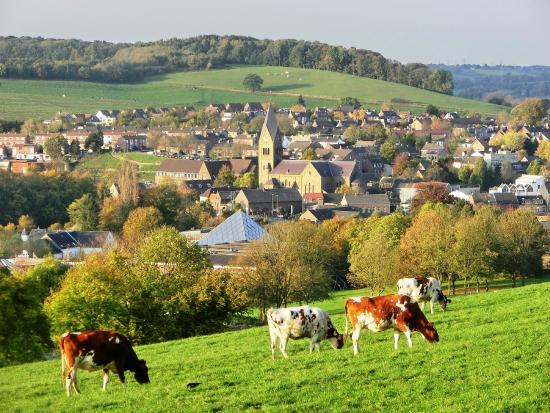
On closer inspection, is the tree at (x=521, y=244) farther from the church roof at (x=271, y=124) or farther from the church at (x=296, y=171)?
the church roof at (x=271, y=124)

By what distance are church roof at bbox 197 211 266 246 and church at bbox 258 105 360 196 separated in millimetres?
36600

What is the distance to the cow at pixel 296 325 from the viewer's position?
1636 cm

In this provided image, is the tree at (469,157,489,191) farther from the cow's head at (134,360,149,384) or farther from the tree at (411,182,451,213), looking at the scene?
the cow's head at (134,360,149,384)

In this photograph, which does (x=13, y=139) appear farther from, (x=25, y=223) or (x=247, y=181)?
(x=25, y=223)

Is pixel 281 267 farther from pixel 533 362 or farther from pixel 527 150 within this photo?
pixel 527 150

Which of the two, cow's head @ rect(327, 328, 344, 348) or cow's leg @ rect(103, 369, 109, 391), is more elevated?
cow's head @ rect(327, 328, 344, 348)

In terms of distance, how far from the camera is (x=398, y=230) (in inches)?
2263

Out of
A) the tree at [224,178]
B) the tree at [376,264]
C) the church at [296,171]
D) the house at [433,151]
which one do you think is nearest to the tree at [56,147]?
the tree at [224,178]

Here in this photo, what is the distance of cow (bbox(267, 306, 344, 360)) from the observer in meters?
16.4

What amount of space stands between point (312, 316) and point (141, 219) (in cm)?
6083

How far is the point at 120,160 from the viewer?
388ft

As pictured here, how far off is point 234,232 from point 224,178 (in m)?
42.8

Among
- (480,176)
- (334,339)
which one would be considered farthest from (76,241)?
(334,339)

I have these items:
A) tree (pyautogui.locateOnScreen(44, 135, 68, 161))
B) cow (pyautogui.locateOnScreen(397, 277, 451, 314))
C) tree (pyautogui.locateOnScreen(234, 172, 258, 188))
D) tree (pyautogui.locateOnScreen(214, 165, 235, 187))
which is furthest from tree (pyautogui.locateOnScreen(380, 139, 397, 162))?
cow (pyautogui.locateOnScreen(397, 277, 451, 314))
